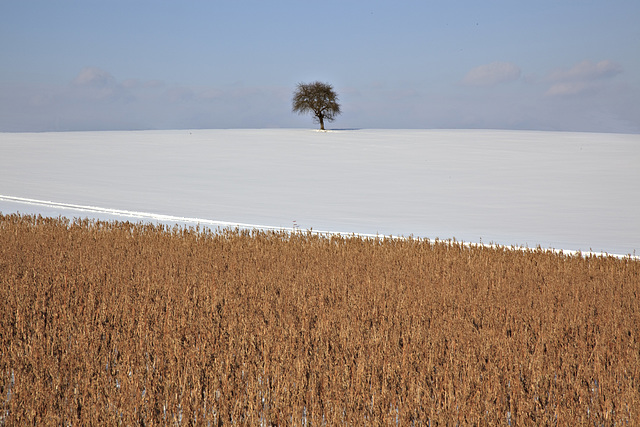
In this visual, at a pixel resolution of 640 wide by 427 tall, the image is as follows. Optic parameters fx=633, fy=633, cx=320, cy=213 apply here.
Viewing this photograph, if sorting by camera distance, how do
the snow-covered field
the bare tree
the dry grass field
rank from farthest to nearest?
the bare tree < the snow-covered field < the dry grass field

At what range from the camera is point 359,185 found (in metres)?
28.2

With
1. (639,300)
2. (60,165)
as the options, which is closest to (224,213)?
(639,300)

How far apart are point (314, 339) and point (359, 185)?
22368 mm

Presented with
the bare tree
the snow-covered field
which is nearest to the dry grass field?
the snow-covered field

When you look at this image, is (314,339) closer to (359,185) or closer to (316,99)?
(359,185)

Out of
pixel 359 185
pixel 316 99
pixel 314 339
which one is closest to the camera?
pixel 314 339

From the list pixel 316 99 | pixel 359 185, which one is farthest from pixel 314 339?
pixel 316 99

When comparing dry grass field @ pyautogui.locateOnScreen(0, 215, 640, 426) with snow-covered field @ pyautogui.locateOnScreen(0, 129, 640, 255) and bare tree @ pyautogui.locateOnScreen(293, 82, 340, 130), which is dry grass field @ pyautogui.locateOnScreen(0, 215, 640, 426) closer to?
snow-covered field @ pyautogui.locateOnScreen(0, 129, 640, 255)

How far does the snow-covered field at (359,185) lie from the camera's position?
705 inches

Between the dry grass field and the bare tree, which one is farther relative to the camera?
the bare tree

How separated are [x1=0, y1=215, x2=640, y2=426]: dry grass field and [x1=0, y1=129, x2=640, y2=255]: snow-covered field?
5414mm

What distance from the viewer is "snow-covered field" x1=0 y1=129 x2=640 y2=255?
58.7ft

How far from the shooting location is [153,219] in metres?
17.8

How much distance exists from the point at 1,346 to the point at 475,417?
4140 millimetres
